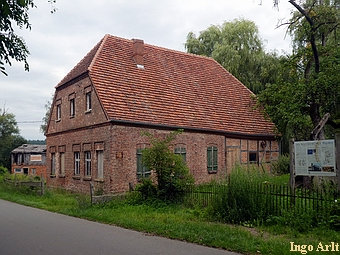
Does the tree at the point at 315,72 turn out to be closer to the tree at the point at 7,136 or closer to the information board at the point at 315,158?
the information board at the point at 315,158

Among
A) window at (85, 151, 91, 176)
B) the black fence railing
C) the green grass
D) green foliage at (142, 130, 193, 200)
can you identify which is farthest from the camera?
window at (85, 151, 91, 176)

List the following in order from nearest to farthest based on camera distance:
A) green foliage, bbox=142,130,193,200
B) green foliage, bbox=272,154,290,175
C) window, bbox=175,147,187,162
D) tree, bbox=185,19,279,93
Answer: green foliage, bbox=142,130,193,200 < window, bbox=175,147,187,162 < green foliage, bbox=272,154,290,175 < tree, bbox=185,19,279,93

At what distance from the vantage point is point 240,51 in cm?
3359

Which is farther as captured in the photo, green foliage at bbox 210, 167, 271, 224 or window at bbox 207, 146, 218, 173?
window at bbox 207, 146, 218, 173

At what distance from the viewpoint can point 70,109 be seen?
2433 centimetres

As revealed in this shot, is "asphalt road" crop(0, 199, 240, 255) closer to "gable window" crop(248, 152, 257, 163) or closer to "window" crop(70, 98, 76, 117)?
"window" crop(70, 98, 76, 117)

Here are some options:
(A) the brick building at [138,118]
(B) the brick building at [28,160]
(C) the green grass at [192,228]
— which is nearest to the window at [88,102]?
(A) the brick building at [138,118]

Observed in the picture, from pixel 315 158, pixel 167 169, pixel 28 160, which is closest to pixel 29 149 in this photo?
pixel 28 160

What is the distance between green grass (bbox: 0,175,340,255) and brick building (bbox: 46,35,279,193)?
4034 millimetres

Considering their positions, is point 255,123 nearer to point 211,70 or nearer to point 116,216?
point 211,70

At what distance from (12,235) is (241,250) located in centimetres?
624

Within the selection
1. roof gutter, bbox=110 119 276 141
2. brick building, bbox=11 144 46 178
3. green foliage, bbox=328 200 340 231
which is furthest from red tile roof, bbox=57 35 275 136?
brick building, bbox=11 144 46 178

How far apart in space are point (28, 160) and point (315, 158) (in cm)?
5767

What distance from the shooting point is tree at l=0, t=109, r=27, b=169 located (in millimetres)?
64500
